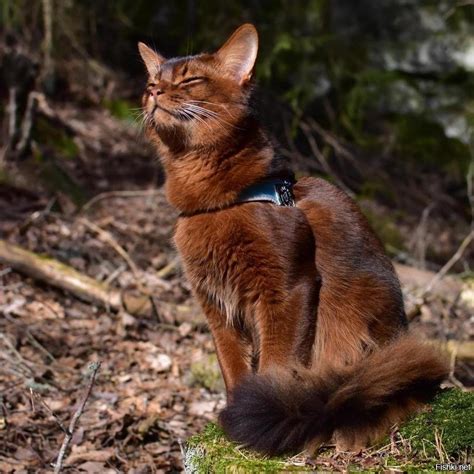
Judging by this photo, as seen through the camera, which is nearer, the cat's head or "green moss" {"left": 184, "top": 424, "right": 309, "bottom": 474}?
"green moss" {"left": 184, "top": 424, "right": 309, "bottom": 474}

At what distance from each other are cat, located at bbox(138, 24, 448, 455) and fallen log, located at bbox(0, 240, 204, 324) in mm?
1932

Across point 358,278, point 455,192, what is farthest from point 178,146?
point 455,192

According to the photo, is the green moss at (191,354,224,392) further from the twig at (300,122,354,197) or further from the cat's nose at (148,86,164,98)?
the twig at (300,122,354,197)

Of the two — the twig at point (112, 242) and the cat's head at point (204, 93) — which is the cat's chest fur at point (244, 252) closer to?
the cat's head at point (204, 93)

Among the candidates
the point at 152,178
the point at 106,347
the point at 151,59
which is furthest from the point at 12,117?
the point at 151,59

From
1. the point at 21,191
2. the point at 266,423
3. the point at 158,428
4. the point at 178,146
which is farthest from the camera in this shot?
the point at 21,191

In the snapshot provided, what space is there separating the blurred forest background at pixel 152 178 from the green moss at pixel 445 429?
60.8 inches

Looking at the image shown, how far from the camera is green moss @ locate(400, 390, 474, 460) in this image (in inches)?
97.3

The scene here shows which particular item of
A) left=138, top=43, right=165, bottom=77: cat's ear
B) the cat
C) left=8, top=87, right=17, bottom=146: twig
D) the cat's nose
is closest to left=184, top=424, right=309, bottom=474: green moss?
the cat

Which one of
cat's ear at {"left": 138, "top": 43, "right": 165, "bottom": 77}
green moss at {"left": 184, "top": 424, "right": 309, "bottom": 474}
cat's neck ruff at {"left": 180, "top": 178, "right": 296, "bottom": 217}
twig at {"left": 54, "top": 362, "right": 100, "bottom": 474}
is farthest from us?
cat's ear at {"left": 138, "top": 43, "right": 165, "bottom": 77}

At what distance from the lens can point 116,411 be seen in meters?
4.19

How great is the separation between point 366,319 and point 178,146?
3.73ft

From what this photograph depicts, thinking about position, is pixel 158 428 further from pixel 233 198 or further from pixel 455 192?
pixel 455 192

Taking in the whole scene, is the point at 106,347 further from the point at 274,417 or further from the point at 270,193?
the point at 274,417
